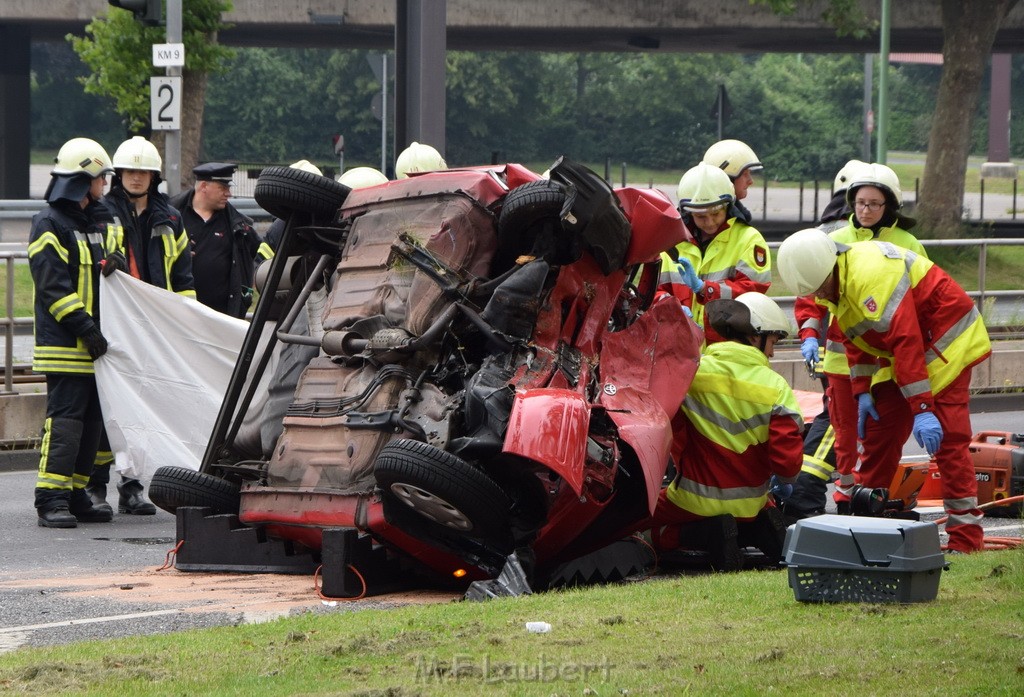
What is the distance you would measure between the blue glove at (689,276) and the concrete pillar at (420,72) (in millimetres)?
7385

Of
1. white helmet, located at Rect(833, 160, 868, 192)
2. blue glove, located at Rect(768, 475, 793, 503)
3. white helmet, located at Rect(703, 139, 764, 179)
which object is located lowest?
blue glove, located at Rect(768, 475, 793, 503)

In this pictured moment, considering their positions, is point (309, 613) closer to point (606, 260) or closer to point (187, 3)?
point (606, 260)

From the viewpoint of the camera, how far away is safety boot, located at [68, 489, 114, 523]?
9.84 m

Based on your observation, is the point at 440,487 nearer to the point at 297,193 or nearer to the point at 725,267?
the point at 297,193

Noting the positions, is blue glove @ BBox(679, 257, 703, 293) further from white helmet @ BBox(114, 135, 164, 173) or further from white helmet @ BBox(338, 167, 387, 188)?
white helmet @ BBox(114, 135, 164, 173)

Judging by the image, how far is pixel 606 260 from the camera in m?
7.59

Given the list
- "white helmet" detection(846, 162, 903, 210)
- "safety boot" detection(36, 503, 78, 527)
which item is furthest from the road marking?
"white helmet" detection(846, 162, 903, 210)

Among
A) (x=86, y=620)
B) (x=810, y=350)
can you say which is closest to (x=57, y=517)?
(x=86, y=620)

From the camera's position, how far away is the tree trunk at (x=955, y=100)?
28.0 m

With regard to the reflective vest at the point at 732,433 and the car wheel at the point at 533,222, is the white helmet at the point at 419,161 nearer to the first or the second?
the car wheel at the point at 533,222

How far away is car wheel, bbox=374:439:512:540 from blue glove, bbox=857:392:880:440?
224 centimetres

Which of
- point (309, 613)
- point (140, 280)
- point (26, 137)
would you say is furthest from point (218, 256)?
point (26, 137)

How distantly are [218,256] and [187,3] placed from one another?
10497 mm

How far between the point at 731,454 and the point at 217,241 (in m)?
4.54
